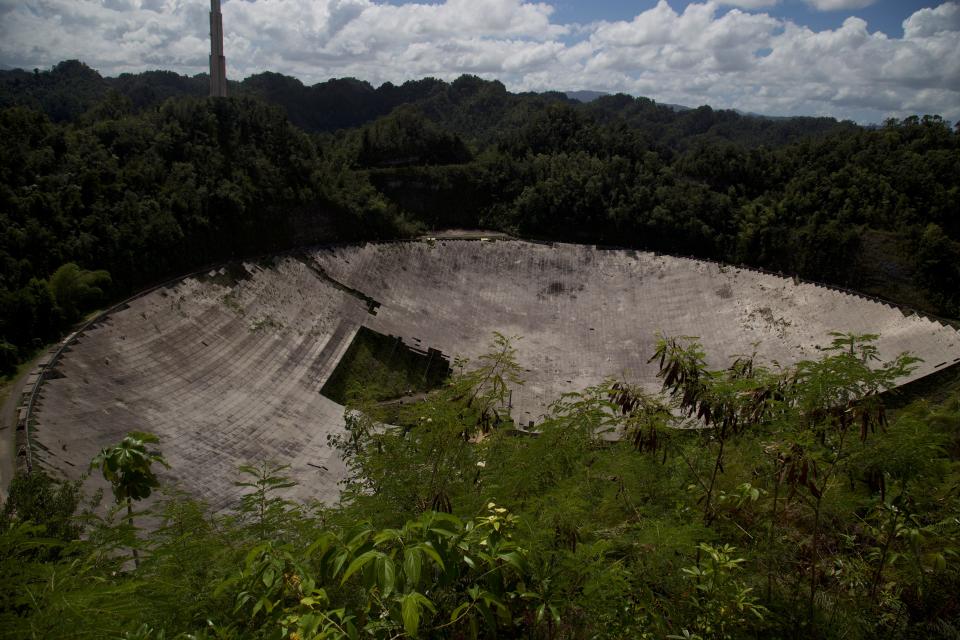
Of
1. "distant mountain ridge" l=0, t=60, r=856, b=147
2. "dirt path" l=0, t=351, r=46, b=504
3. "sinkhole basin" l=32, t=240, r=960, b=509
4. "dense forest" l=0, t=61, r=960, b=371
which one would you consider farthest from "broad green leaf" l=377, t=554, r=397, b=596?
"distant mountain ridge" l=0, t=60, r=856, b=147

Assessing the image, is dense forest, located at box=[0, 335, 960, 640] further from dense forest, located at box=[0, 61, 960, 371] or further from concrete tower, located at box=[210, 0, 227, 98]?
concrete tower, located at box=[210, 0, 227, 98]

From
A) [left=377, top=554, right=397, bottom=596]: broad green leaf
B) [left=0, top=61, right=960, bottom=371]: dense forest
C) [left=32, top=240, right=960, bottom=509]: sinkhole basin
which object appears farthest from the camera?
[left=0, top=61, right=960, bottom=371]: dense forest

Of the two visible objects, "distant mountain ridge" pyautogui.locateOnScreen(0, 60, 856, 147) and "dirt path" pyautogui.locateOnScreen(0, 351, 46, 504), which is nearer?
"dirt path" pyautogui.locateOnScreen(0, 351, 46, 504)

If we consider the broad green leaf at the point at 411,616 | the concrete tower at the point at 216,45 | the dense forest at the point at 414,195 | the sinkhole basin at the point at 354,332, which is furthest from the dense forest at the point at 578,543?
the concrete tower at the point at 216,45

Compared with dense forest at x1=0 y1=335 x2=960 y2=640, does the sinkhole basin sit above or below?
below

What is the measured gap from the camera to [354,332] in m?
24.9

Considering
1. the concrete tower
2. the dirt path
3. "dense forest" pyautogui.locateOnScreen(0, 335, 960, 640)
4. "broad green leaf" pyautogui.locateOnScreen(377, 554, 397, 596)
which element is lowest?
the dirt path

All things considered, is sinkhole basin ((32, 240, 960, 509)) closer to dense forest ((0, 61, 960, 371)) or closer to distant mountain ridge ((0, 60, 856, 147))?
dense forest ((0, 61, 960, 371))

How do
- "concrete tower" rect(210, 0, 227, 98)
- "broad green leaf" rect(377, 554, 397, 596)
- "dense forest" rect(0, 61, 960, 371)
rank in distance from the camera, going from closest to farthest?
1. "broad green leaf" rect(377, 554, 397, 596)
2. "dense forest" rect(0, 61, 960, 371)
3. "concrete tower" rect(210, 0, 227, 98)

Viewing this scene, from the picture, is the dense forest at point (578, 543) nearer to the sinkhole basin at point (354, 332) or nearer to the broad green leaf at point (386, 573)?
the broad green leaf at point (386, 573)

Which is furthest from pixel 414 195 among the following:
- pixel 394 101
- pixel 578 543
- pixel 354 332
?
pixel 394 101

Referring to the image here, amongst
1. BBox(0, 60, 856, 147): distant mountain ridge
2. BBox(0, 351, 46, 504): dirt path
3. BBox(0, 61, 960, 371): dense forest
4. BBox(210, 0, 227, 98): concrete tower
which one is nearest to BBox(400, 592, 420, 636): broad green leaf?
BBox(0, 351, 46, 504): dirt path

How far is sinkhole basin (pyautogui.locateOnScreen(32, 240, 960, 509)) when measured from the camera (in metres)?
17.4

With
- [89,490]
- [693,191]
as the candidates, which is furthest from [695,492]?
[693,191]
